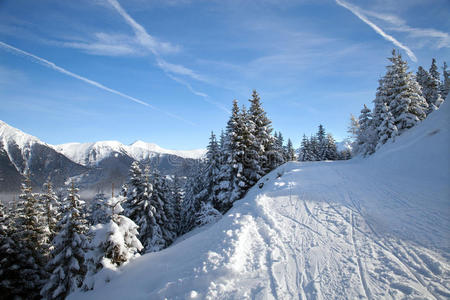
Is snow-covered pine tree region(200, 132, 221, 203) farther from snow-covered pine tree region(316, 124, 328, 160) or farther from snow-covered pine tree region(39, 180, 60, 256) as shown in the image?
snow-covered pine tree region(316, 124, 328, 160)

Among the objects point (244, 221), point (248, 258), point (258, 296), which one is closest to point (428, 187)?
point (244, 221)

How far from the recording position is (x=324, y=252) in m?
6.06

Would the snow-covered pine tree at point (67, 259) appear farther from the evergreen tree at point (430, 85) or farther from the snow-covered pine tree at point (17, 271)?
the evergreen tree at point (430, 85)

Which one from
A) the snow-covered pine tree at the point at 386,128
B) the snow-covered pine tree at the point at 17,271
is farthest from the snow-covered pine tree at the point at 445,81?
the snow-covered pine tree at the point at 17,271

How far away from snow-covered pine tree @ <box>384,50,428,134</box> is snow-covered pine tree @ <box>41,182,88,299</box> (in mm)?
30930

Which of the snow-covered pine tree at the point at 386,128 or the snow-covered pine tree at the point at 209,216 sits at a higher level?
the snow-covered pine tree at the point at 386,128

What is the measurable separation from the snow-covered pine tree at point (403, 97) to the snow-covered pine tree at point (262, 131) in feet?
46.5

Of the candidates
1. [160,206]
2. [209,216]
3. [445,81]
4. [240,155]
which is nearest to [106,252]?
[209,216]

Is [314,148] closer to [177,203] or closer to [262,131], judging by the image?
[262,131]

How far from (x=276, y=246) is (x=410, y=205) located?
5.80 meters

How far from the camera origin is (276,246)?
22.7 feet

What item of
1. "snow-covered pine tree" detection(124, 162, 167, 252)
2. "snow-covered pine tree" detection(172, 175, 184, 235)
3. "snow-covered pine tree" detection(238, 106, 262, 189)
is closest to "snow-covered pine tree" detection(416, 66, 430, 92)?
"snow-covered pine tree" detection(238, 106, 262, 189)

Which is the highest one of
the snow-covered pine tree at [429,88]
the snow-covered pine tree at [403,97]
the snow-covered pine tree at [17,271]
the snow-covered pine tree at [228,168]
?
the snow-covered pine tree at [429,88]

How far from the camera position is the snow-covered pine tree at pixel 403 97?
848 inches
